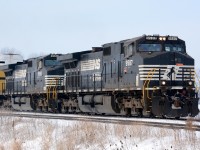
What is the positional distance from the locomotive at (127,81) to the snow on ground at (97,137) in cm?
403

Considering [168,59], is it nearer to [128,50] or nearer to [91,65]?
[128,50]

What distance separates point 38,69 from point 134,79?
12.8m

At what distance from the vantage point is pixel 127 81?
19.6 m

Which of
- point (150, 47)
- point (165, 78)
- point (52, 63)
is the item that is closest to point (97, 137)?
point (165, 78)

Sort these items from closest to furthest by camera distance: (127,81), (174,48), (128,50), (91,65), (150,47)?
(150,47) < (174,48) < (128,50) < (127,81) < (91,65)

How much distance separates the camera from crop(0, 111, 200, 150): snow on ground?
404 inches

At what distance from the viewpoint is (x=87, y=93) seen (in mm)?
24000

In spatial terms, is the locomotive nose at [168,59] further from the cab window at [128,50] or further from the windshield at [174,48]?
the cab window at [128,50]

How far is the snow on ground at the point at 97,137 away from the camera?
10.3m

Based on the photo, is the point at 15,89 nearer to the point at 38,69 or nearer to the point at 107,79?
the point at 38,69

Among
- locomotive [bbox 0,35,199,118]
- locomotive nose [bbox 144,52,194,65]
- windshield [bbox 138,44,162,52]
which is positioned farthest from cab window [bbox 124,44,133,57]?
locomotive nose [bbox 144,52,194,65]

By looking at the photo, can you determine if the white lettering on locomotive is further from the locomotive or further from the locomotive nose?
the locomotive nose

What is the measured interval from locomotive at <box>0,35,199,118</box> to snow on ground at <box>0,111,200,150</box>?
4031 millimetres

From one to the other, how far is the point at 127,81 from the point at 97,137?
7696mm
